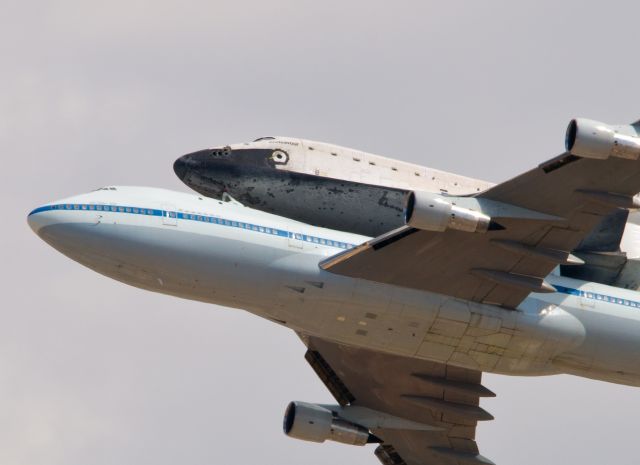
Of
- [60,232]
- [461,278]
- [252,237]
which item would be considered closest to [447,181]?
[461,278]

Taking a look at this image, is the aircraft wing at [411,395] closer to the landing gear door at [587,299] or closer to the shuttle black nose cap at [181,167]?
the landing gear door at [587,299]

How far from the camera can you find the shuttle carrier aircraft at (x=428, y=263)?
49875 mm

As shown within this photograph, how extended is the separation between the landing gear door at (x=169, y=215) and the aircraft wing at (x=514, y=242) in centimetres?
524

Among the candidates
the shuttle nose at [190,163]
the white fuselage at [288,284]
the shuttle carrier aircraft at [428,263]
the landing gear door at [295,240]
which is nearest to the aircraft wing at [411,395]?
the shuttle carrier aircraft at [428,263]

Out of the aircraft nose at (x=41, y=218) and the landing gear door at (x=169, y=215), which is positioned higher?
the landing gear door at (x=169, y=215)

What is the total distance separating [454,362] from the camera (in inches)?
2143

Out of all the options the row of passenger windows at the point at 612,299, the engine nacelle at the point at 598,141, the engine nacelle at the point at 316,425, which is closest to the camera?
the engine nacelle at the point at 598,141

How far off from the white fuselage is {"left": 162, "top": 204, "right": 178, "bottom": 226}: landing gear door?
0.03 metres

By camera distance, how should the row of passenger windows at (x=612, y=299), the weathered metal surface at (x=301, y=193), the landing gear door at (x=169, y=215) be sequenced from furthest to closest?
1. the weathered metal surface at (x=301, y=193)
2. the row of passenger windows at (x=612, y=299)
3. the landing gear door at (x=169, y=215)

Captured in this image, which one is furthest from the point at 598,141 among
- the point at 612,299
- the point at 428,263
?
the point at 612,299

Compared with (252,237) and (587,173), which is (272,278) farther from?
(587,173)

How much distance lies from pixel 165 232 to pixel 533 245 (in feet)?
40.6

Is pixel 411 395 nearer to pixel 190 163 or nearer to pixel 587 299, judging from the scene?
pixel 587 299

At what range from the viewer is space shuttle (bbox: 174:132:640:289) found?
180 ft
